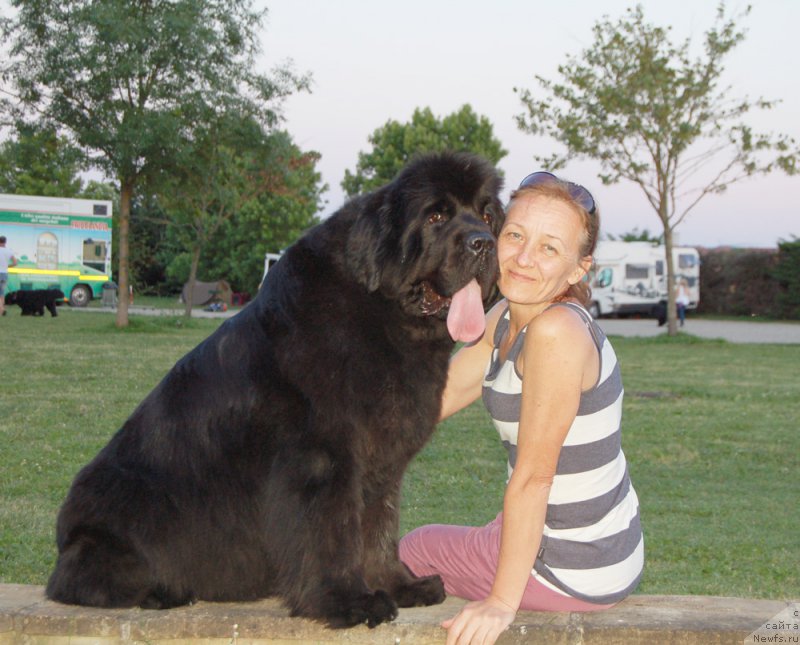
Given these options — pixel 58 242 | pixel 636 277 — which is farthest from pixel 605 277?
pixel 58 242

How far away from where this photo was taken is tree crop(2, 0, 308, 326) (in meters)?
19.6

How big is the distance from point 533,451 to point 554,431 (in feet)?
0.28

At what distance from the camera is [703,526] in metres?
6.47

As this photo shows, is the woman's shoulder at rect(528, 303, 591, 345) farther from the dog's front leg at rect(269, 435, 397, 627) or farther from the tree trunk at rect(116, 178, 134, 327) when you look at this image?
the tree trunk at rect(116, 178, 134, 327)

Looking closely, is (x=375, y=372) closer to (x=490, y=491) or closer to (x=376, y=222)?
(x=376, y=222)

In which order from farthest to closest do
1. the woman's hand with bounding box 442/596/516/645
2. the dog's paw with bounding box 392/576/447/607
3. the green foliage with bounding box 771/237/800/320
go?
the green foliage with bounding box 771/237/800/320 → the dog's paw with bounding box 392/576/447/607 → the woman's hand with bounding box 442/596/516/645

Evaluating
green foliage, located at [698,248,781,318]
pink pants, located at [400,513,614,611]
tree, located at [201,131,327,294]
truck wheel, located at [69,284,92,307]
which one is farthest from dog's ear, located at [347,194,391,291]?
tree, located at [201,131,327,294]

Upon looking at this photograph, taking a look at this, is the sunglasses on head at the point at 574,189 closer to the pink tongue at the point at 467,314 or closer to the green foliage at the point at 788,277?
the pink tongue at the point at 467,314

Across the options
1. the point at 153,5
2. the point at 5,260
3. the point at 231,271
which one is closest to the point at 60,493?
the point at 153,5

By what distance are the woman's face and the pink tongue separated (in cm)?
22

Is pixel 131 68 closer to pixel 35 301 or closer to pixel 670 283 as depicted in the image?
pixel 35 301

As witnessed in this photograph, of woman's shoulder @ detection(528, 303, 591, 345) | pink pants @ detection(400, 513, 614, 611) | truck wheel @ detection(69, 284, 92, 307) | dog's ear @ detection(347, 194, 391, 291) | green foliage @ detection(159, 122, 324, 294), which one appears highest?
green foliage @ detection(159, 122, 324, 294)

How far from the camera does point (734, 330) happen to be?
28938 millimetres

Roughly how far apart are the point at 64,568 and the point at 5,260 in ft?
73.7
